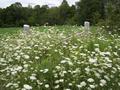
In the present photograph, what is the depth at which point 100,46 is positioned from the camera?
8.57 meters

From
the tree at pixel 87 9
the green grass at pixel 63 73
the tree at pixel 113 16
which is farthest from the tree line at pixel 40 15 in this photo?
the green grass at pixel 63 73

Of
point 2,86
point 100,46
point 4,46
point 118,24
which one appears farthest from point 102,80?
point 118,24

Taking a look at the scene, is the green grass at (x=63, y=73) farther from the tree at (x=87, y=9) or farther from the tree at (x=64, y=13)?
the tree at (x=64, y=13)

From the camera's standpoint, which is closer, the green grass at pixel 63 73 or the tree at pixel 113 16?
the green grass at pixel 63 73

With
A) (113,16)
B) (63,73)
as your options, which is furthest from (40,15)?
(63,73)

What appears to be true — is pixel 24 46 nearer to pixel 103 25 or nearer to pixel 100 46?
pixel 100 46

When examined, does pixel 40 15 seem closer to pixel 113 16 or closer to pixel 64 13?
pixel 64 13

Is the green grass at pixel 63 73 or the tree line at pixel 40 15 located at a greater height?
the green grass at pixel 63 73

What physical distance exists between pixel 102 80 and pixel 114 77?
0.60m

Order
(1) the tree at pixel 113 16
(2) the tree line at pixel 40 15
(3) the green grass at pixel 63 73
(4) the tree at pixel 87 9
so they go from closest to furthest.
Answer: (3) the green grass at pixel 63 73 < (1) the tree at pixel 113 16 < (2) the tree line at pixel 40 15 < (4) the tree at pixel 87 9

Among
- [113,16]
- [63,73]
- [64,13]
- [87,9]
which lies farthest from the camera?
[64,13]

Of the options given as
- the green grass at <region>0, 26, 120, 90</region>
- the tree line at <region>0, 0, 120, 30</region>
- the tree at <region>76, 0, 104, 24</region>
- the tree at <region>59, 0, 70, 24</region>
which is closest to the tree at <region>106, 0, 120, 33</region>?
the green grass at <region>0, 26, 120, 90</region>

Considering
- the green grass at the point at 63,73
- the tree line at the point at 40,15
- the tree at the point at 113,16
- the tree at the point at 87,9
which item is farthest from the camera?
the tree at the point at 87,9

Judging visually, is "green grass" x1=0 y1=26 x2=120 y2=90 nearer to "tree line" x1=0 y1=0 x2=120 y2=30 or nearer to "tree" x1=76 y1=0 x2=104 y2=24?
"tree line" x1=0 y1=0 x2=120 y2=30
